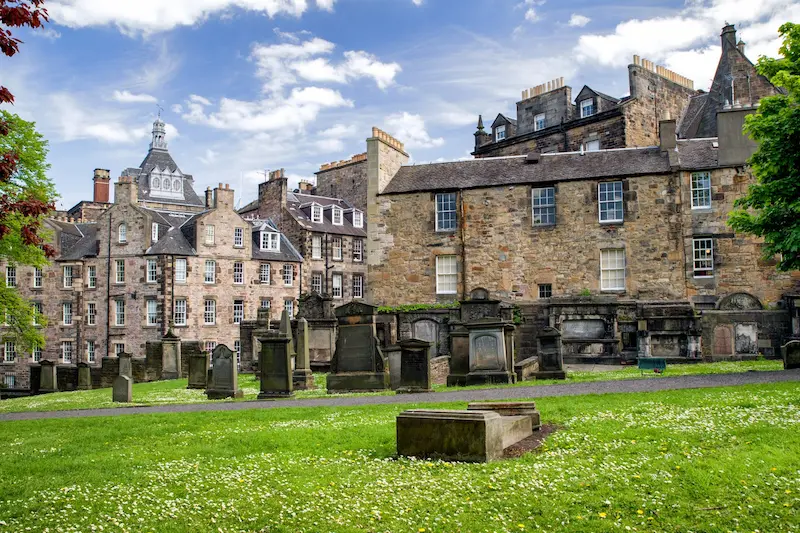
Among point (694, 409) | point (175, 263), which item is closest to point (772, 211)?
Result: point (694, 409)

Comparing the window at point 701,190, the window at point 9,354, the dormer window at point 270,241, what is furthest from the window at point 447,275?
the window at point 9,354

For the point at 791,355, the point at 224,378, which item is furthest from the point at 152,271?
the point at 791,355

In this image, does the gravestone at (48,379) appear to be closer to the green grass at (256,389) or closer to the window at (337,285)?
the green grass at (256,389)

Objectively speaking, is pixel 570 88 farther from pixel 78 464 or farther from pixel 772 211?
pixel 78 464

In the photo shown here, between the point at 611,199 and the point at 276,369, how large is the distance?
67.1 feet

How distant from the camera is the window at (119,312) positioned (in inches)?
1863

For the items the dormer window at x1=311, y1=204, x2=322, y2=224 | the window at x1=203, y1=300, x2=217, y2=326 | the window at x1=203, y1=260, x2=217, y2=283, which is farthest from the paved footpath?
the dormer window at x1=311, y1=204, x2=322, y2=224

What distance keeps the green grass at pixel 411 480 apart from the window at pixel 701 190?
22209 mm

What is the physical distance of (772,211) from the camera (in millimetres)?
20188

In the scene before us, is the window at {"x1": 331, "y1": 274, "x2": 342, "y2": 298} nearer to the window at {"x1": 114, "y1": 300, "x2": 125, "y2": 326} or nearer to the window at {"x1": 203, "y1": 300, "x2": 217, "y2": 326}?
the window at {"x1": 203, "y1": 300, "x2": 217, "y2": 326}

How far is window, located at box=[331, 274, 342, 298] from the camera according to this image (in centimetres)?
5669

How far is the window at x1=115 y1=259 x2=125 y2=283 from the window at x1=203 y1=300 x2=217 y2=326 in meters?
6.13

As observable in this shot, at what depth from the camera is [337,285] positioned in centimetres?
5709

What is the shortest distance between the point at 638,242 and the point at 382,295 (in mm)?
13013
